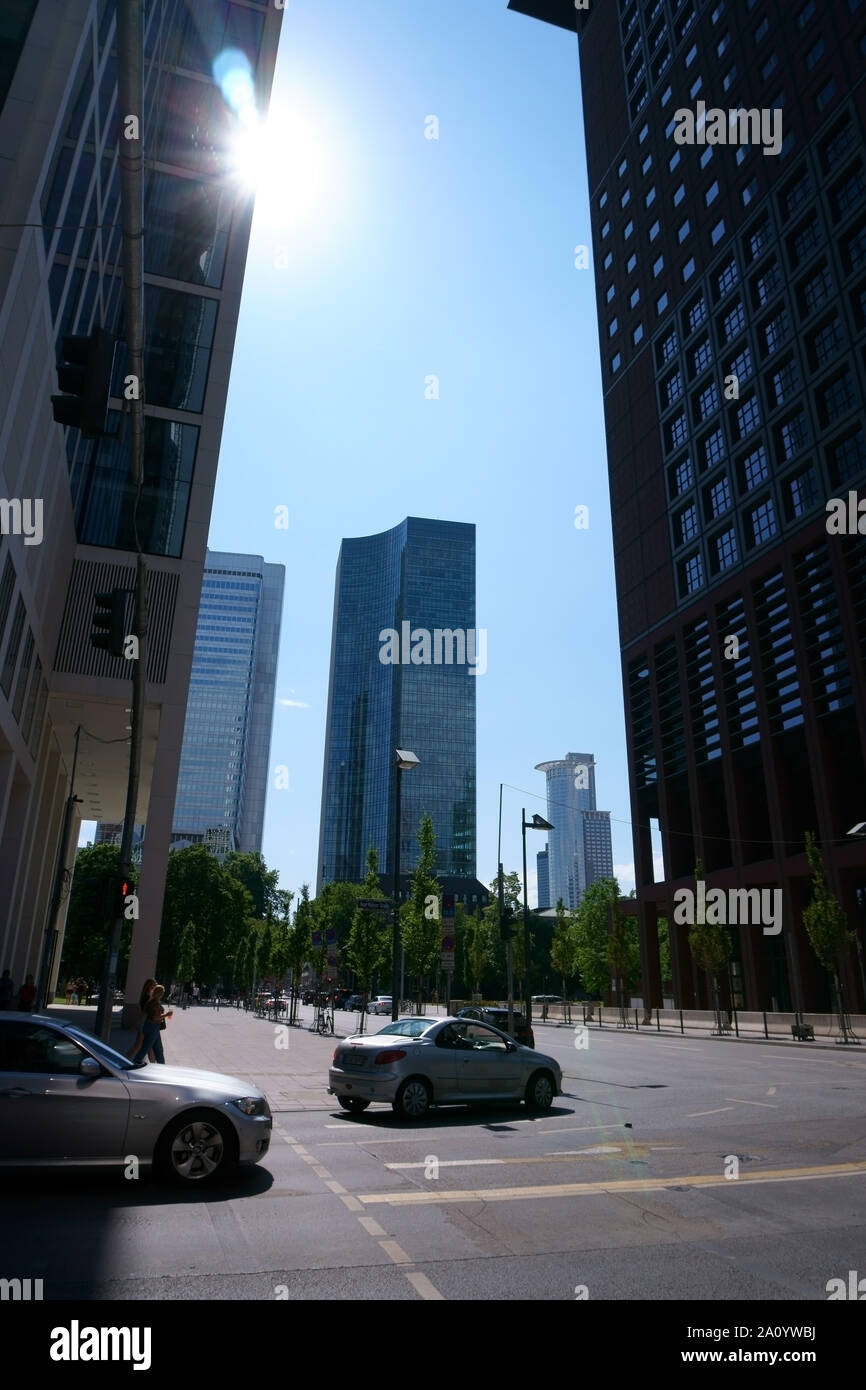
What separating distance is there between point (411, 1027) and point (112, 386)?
24.9 metres

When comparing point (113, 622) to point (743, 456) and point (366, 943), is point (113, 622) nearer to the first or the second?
point (366, 943)

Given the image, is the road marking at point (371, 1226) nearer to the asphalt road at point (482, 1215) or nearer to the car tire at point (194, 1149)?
the asphalt road at point (482, 1215)

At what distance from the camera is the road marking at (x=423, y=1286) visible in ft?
17.0

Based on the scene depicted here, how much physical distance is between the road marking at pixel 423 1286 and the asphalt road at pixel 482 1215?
0.01m

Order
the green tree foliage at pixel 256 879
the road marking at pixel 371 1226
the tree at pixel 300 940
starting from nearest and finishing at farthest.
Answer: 1. the road marking at pixel 371 1226
2. the tree at pixel 300 940
3. the green tree foliage at pixel 256 879

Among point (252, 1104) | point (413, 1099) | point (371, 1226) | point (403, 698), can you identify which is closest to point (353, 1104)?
point (413, 1099)

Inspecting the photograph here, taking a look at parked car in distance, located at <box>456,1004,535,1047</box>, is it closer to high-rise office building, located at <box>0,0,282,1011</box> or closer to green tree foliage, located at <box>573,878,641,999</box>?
high-rise office building, located at <box>0,0,282,1011</box>

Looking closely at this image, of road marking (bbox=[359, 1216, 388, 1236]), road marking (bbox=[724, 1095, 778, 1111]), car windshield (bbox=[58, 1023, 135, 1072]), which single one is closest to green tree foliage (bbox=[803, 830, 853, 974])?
road marking (bbox=[724, 1095, 778, 1111])

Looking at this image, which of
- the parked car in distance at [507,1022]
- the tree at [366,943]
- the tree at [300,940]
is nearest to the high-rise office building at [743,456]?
the parked car in distance at [507,1022]

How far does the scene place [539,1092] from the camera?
14.2 meters

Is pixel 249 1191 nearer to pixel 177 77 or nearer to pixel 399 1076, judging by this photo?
pixel 399 1076

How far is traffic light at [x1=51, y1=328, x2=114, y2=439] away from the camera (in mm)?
6906

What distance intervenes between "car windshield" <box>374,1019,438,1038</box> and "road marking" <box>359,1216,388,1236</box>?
6.57m
